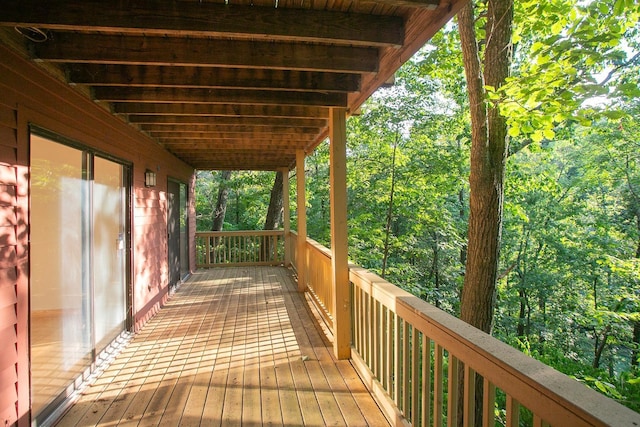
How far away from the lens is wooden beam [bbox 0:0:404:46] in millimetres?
1865

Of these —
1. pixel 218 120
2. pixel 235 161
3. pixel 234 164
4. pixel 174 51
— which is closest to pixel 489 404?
pixel 174 51

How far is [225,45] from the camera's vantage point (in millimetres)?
2338

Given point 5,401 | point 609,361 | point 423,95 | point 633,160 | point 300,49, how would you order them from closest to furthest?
1. point 5,401
2. point 300,49
3. point 423,95
4. point 633,160
5. point 609,361

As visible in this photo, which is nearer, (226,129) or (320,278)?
(226,129)

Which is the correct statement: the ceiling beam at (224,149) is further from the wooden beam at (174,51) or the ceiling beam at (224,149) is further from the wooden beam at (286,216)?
the wooden beam at (174,51)

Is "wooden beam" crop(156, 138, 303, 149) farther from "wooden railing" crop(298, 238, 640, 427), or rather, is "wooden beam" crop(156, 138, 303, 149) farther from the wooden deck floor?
"wooden railing" crop(298, 238, 640, 427)

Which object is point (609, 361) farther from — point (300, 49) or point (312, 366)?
point (300, 49)

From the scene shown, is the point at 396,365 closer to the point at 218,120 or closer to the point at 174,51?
the point at 174,51

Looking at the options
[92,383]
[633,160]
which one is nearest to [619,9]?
[92,383]

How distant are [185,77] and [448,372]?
263 centimetres

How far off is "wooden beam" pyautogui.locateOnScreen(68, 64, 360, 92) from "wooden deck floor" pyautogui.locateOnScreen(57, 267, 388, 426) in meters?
2.36

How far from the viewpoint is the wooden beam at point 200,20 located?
1.87 meters

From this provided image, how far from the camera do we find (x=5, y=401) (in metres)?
1.90

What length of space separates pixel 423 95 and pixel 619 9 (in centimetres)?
564
